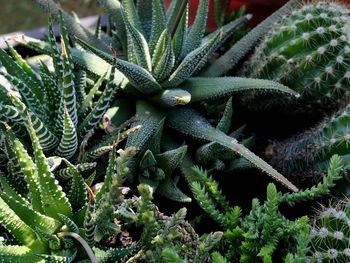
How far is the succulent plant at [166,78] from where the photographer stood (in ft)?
3.75

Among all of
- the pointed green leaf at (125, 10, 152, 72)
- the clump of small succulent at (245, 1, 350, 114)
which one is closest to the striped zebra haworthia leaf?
the pointed green leaf at (125, 10, 152, 72)

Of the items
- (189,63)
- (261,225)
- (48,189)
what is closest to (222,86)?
(189,63)

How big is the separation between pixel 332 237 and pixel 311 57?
460 millimetres

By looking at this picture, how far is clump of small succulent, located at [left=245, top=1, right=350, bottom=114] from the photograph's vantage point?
1.25m

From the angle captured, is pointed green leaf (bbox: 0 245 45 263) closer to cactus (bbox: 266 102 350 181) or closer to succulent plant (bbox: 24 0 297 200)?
succulent plant (bbox: 24 0 297 200)

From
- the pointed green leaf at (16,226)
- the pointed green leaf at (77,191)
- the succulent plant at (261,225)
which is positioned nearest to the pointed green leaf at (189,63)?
the succulent plant at (261,225)

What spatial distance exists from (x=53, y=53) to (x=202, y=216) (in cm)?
48

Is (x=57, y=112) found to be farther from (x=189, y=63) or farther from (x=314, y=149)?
(x=314, y=149)

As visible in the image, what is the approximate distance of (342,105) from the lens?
129cm

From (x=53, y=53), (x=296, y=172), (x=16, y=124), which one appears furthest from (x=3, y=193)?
(x=296, y=172)

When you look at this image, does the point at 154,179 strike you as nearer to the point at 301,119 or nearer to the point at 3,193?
the point at 3,193

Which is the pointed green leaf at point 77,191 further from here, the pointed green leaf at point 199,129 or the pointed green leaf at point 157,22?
the pointed green leaf at point 157,22

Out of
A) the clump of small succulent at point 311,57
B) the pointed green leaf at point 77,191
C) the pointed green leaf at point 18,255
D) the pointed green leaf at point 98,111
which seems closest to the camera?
the pointed green leaf at point 18,255

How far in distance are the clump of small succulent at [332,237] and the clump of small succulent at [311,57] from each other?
1.15 ft
